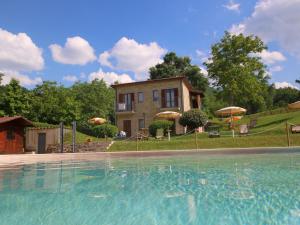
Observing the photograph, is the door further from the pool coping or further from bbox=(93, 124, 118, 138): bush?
the pool coping

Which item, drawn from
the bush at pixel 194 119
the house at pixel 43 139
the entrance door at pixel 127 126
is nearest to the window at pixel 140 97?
the entrance door at pixel 127 126

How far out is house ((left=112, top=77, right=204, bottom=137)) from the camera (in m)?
29.6

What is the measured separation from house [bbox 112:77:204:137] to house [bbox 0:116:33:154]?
10.8 m

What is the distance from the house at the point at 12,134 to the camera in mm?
21038

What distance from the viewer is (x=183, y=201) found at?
5.34 metres

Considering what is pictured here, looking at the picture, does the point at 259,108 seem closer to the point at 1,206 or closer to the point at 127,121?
the point at 127,121

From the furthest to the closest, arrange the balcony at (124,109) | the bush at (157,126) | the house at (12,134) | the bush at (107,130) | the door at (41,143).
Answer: the balcony at (124,109) → the bush at (107,130) → the bush at (157,126) → the door at (41,143) → the house at (12,134)

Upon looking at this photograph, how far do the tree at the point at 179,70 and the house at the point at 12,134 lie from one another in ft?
94.7

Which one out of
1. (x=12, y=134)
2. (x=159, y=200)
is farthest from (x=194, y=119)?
(x=159, y=200)

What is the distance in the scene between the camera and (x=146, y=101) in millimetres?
30891

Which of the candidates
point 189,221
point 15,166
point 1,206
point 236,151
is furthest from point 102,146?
point 189,221

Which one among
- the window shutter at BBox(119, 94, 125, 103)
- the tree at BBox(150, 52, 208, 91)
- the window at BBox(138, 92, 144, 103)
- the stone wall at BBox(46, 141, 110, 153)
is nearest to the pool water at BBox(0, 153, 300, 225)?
the stone wall at BBox(46, 141, 110, 153)

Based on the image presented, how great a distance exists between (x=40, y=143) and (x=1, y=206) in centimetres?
1804

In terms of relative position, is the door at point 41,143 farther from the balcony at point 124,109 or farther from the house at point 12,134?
the balcony at point 124,109
